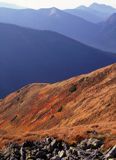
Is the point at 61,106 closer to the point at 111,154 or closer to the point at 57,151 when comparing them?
the point at 57,151

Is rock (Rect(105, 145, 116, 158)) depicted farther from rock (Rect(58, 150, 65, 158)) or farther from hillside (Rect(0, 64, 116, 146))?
hillside (Rect(0, 64, 116, 146))

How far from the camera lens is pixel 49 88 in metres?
104

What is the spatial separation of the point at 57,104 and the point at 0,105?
32.8 metres

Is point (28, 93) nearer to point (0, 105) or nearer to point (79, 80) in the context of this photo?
point (0, 105)

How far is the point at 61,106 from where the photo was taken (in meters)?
82.7

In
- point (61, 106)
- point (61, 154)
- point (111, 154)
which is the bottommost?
point (111, 154)

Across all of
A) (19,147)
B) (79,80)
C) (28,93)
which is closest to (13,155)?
(19,147)

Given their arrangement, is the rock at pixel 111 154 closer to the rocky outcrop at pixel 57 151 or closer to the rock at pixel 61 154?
the rocky outcrop at pixel 57 151

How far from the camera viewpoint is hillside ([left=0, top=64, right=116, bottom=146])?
63.0m

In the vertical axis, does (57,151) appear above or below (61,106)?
below

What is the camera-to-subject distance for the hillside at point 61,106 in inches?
2480

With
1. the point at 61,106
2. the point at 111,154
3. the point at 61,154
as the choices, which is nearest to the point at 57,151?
the point at 61,154

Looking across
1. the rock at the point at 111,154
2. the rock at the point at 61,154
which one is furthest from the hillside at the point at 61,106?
the rock at the point at 111,154

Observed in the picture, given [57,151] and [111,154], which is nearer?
[111,154]
